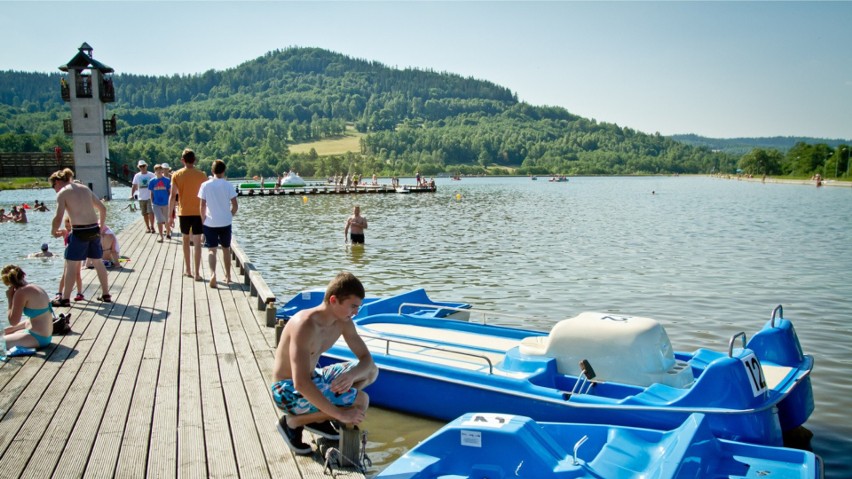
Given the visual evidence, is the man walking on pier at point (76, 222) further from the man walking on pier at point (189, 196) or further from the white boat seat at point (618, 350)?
the white boat seat at point (618, 350)

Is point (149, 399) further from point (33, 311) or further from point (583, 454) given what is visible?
point (583, 454)

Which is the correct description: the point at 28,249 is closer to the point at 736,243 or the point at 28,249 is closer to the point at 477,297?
the point at 477,297

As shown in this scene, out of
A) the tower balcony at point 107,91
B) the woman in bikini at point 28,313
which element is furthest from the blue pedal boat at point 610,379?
the tower balcony at point 107,91

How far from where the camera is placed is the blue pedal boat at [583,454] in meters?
4.66

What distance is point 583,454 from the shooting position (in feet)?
18.3

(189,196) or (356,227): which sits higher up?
(189,196)

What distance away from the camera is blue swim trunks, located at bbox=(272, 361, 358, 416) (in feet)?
15.3

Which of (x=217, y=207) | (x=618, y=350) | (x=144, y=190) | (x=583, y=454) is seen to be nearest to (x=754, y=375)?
(x=618, y=350)

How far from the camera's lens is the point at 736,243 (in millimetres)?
26891

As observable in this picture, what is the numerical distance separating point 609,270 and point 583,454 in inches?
586

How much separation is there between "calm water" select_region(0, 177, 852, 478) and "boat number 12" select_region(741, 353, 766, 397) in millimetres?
1399

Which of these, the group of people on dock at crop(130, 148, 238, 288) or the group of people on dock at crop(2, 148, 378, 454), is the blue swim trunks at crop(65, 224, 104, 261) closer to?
the group of people on dock at crop(2, 148, 378, 454)

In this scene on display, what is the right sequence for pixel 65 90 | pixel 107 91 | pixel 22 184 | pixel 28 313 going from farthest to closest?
pixel 22 184, pixel 107 91, pixel 65 90, pixel 28 313

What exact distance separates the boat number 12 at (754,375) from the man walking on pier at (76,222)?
8461 millimetres
